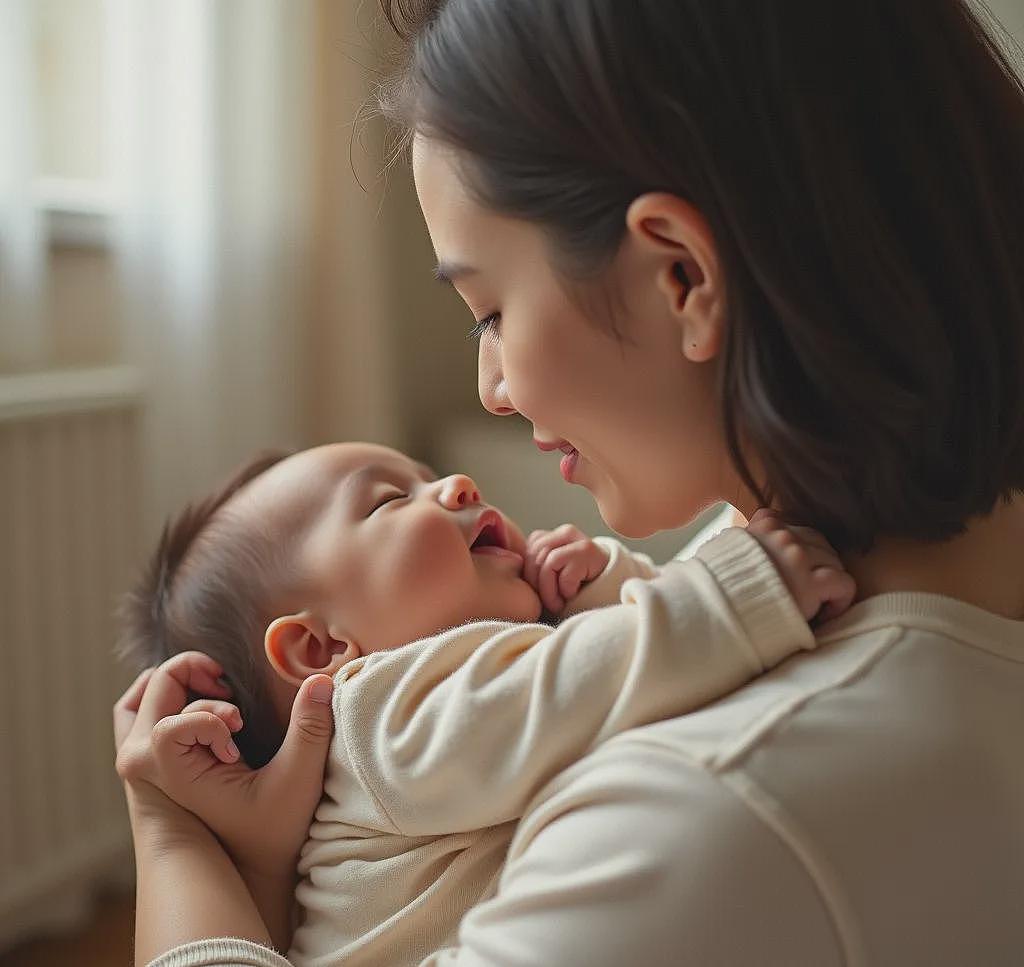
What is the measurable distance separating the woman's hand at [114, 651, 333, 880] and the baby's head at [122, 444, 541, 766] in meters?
0.08

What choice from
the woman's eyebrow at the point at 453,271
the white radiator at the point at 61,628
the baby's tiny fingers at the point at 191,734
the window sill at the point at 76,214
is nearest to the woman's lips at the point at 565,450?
the woman's eyebrow at the point at 453,271

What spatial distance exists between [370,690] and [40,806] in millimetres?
1397

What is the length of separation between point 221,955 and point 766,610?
45 cm

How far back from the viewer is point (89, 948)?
6.88ft

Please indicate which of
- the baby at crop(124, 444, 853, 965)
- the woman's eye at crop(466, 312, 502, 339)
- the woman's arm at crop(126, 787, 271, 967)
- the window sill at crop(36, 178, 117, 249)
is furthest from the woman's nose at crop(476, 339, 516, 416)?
the window sill at crop(36, 178, 117, 249)

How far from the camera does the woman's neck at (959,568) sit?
0.75m

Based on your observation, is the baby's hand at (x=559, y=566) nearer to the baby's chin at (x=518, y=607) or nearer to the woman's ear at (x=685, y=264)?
the baby's chin at (x=518, y=607)

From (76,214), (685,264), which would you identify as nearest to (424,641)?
(685,264)

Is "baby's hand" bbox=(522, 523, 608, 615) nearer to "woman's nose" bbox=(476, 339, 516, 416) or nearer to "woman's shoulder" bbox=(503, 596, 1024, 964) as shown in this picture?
"woman's nose" bbox=(476, 339, 516, 416)

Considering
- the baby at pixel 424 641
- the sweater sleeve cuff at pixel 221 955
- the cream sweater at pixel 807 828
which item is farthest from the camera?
the sweater sleeve cuff at pixel 221 955

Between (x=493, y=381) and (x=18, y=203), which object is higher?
(x=18, y=203)

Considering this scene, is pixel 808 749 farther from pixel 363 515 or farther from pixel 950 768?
pixel 363 515

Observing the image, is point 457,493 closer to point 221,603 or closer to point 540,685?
A: point 221,603

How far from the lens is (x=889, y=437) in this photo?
0.74 metres
